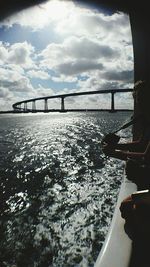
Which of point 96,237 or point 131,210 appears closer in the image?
point 131,210

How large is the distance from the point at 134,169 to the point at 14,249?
393cm

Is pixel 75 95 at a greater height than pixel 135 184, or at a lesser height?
greater

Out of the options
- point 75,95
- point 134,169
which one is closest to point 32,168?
point 134,169

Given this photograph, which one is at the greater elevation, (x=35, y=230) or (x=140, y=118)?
(x=140, y=118)

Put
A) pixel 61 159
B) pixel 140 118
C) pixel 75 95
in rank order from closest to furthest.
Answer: pixel 140 118
pixel 61 159
pixel 75 95

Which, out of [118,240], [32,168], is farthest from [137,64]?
[32,168]

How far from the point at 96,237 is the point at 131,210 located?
3112 millimetres

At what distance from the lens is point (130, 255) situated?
86.5 inches

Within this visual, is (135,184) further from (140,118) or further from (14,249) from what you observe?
(14,249)

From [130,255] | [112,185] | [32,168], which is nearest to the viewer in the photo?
[130,255]

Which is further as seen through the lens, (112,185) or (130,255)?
(112,185)

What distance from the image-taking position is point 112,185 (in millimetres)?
8984

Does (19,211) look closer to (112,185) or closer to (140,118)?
(112,185)

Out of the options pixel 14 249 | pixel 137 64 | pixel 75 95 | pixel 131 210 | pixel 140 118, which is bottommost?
pixel 14 249
